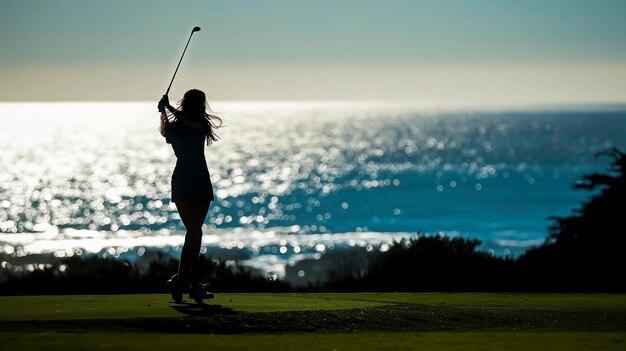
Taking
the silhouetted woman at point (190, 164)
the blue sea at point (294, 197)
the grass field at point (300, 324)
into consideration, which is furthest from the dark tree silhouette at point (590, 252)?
the blue sea at point (294, 197)

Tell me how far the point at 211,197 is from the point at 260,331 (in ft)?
7.02

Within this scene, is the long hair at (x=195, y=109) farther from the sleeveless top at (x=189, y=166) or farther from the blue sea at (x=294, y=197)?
the blue sea at (x=294, y=197)

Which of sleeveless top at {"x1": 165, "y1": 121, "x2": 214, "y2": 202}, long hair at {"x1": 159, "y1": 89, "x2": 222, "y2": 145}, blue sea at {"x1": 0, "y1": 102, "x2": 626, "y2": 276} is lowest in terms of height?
sleeveless top at {"x1": 165, "y1": 121, "x2": 214, "y2": 202}

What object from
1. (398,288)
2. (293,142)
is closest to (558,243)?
(398,288)

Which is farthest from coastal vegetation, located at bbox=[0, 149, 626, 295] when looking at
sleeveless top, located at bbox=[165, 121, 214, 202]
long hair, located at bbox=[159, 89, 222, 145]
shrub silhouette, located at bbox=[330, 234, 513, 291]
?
long hair, located at bbox=[159, 89, 222, 145]

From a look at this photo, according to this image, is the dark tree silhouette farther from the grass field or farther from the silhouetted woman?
the silhouetted woman

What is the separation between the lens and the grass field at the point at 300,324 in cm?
989

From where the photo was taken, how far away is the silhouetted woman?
1215 centimetres

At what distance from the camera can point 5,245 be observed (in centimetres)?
6066

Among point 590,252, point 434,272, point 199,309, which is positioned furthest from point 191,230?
point 590,252

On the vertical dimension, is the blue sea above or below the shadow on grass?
above

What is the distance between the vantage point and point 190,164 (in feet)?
40.2

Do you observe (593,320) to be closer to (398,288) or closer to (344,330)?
(344,330)

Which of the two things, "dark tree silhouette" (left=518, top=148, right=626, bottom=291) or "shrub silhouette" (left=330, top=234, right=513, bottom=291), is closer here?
"shrub silhouette" (left=330, top=234, right=513, bottom=291)
